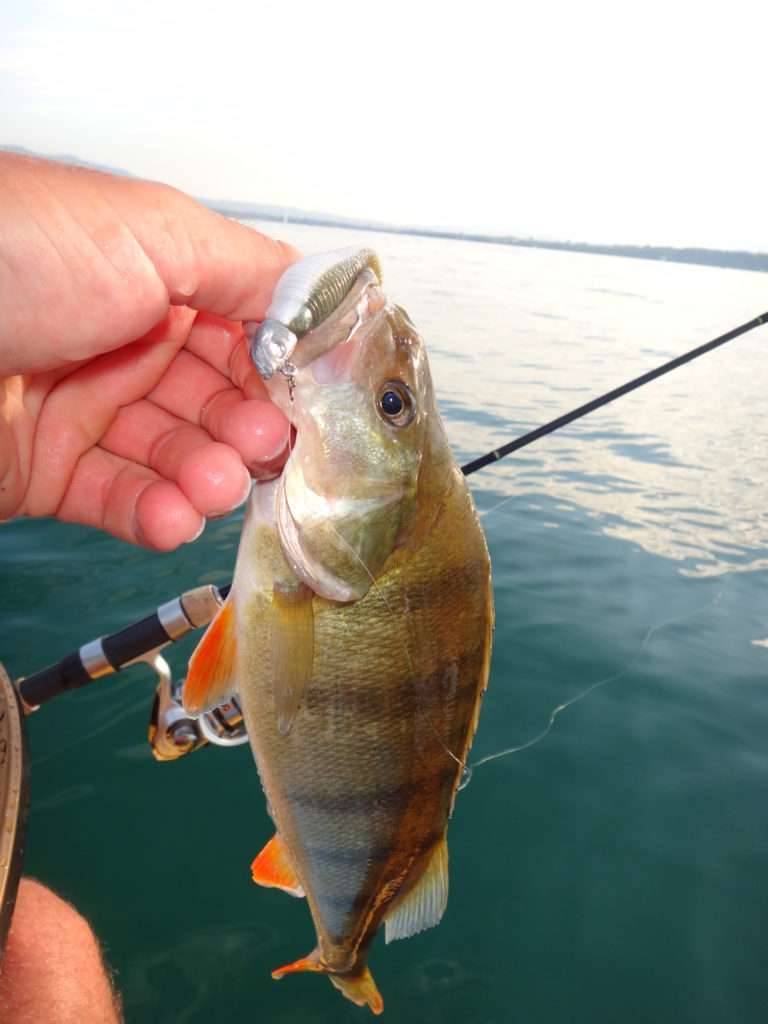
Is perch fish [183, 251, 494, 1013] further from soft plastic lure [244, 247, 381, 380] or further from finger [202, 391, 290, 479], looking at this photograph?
finger [202, 391, 290, 479]

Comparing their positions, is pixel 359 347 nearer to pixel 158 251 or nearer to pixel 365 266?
pixel 365 266

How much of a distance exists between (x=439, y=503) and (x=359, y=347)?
15.8 inches

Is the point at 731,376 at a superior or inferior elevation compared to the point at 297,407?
inferior

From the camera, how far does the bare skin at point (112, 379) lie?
158cm

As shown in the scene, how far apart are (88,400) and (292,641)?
1.25 meters

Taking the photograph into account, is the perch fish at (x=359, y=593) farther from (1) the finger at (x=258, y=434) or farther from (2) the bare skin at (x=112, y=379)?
(2) the bare skin at (x=112, y=379)

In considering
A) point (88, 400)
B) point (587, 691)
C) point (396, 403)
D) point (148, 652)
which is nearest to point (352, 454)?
point (396, 403)

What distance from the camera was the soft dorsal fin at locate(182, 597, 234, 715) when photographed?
5.81 ft

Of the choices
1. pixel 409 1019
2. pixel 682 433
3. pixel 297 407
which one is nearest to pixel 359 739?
pixel 297 407

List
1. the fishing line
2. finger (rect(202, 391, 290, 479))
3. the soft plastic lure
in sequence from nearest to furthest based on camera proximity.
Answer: the soft plastic lure < finger (rect(202, 391, 290, 479)) < the fishing line

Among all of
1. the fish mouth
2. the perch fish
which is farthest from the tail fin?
the fish mouth

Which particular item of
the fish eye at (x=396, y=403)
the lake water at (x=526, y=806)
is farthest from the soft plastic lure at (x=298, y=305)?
the lake water at (x=526, y=806)

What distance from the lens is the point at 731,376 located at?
21.1 metres

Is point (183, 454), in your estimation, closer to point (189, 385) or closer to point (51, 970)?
point (189, 385)
